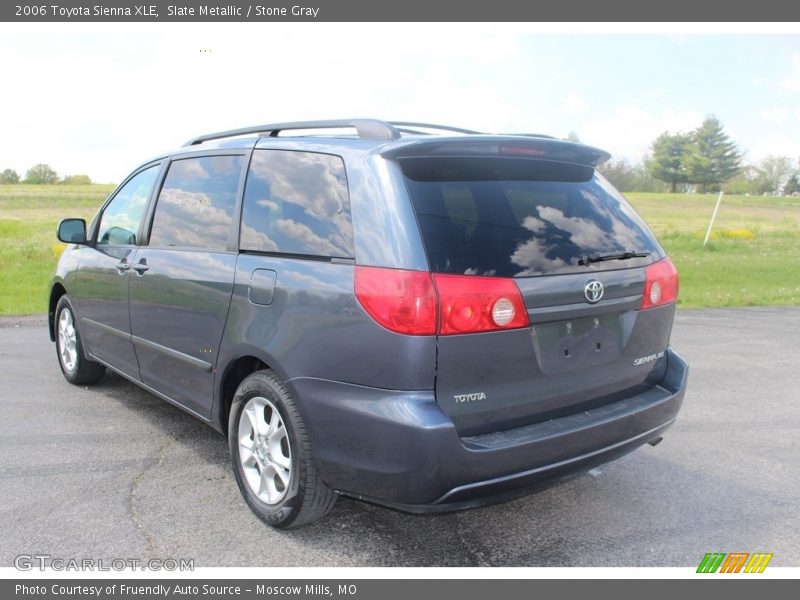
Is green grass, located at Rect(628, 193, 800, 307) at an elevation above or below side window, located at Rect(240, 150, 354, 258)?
below

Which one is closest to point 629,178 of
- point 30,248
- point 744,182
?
point 744,182

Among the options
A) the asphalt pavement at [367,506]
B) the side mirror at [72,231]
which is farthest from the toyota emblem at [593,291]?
the side mirror at [72,231]

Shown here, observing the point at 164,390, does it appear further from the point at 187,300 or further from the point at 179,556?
the point at 179,556

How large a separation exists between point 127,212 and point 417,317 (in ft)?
9.92

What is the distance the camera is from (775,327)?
8.77 m

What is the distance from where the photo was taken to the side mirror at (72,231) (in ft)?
17.1

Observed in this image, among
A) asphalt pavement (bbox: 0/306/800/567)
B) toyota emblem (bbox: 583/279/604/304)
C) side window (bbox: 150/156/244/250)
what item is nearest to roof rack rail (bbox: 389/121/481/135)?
side window (bbox: 150/156/244/250)

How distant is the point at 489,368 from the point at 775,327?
7.49 meters

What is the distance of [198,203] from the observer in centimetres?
394

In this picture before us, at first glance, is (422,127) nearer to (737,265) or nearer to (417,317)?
(417,317)

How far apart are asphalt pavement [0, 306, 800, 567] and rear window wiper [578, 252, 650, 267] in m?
1.29

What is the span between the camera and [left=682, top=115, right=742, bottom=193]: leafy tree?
98.1 m

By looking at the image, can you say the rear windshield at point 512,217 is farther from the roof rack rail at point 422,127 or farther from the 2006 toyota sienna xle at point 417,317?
the roof rack rail at point 422,127

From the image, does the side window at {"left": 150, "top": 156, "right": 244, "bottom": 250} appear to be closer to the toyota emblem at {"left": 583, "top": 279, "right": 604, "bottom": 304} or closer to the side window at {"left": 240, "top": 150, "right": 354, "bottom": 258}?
the side window at {"left": 240, "top": 150, "right": 354, "bottom": 258}
